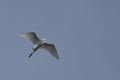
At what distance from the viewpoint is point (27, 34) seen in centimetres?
4484

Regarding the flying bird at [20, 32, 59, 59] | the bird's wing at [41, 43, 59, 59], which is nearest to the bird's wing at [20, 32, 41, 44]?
the flying bird at [20, 32, 59, 59]

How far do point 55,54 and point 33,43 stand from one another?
366cm

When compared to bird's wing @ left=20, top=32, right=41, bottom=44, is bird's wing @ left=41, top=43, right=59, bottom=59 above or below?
below

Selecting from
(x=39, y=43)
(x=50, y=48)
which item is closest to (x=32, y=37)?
(x=39, y=43)

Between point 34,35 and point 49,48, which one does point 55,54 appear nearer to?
point 49,48

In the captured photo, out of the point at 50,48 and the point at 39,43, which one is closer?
the point at 39,43

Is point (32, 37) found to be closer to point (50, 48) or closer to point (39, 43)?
point (39, 43)

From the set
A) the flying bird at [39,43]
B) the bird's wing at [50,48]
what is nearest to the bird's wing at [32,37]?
the flying bird at [39,43]

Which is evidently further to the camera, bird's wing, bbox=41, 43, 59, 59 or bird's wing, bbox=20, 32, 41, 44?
bird's wing, bbox=41, 43, 59, 59

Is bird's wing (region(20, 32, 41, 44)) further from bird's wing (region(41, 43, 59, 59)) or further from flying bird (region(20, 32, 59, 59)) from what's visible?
bird's wing (region(41, 43, 59, 59))

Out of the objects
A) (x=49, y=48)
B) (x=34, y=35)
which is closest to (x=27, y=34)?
(x=34, y=35)

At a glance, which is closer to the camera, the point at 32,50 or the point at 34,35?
the point at 32,50

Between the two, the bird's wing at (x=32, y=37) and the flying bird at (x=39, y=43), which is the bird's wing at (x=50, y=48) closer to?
the flying bird at (x=39, y=43)

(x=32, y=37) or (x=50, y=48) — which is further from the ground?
(x=32, y=37)
